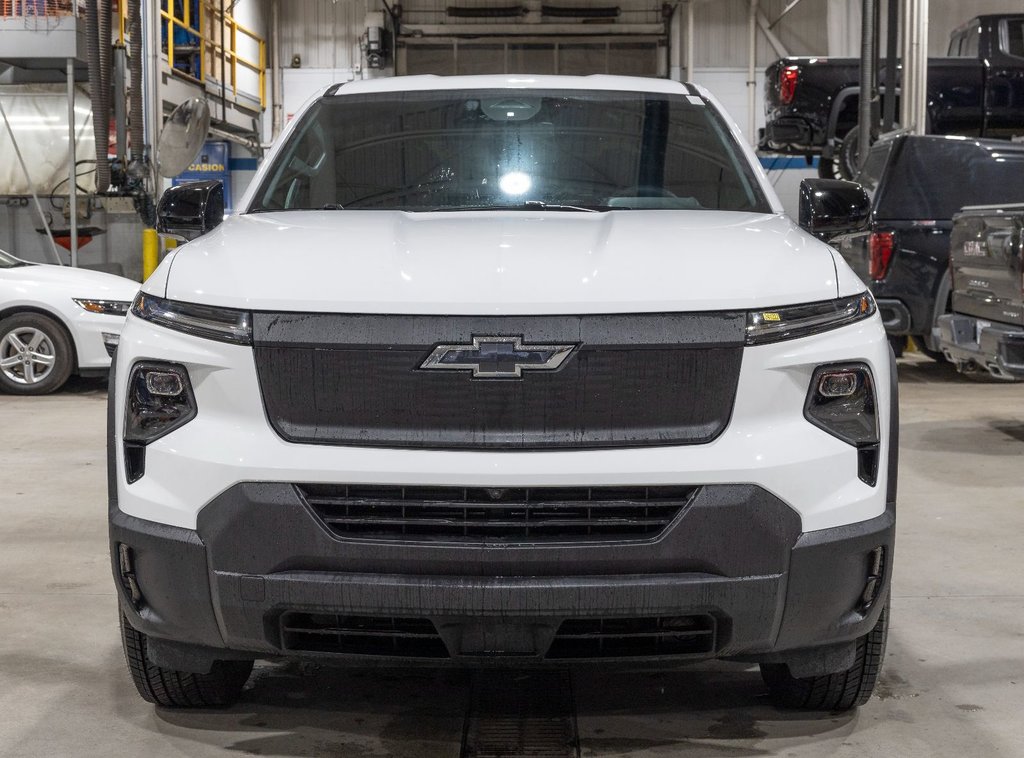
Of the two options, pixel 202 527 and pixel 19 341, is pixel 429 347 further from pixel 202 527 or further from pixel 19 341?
pixel 19 341

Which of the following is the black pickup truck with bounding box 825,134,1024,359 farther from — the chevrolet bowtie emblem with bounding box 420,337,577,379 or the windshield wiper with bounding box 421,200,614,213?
the chevrolet bowtie emblem with bounding box 420,337,577,379

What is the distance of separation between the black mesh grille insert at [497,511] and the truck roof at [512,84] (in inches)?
74.1

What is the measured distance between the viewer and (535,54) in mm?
24734

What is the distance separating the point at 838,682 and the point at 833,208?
126 cm

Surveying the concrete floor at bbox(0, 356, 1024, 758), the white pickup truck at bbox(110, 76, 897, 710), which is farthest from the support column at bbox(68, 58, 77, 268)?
the white pickup truck at bbox(110, 76, 897, 710)

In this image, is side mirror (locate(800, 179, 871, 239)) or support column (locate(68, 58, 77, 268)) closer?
side mirror (locate(800, 179, 871, 239))

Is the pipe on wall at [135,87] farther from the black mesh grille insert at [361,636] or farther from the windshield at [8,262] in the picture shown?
the black mesh grille insert at [361,636]

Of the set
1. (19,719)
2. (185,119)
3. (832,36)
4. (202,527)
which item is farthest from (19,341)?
(832,36)

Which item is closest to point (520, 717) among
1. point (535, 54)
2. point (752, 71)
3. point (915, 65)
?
point (915, 65)

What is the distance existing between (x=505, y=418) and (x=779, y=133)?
12.1 meters

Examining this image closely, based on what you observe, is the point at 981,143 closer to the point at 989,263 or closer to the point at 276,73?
the point at 989,263

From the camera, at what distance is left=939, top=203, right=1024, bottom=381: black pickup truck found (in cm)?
664

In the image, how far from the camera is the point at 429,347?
2.49 metres

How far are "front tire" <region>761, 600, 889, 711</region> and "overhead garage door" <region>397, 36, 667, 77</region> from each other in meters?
22.3
